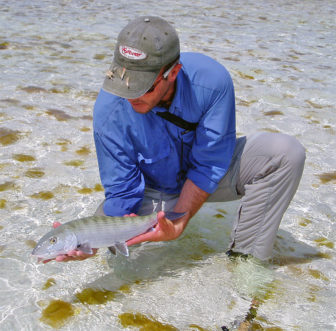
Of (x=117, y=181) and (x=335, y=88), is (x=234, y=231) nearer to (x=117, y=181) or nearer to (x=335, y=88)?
(x=117, y=181)

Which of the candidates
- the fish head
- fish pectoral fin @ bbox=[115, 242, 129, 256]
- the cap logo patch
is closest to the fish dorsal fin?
fish pectoral fin @ bbox=[115, 242, 129, 256]

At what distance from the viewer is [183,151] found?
295 centimetres

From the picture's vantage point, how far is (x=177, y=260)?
3191 millimetres

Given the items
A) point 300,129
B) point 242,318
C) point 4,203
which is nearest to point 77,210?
point 4,203

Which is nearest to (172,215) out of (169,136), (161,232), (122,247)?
(161,232)

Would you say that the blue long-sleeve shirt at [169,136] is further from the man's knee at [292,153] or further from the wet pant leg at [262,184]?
the man's knee at [292,153]

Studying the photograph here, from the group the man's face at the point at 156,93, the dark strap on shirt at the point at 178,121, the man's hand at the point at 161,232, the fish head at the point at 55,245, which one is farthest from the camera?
the dark strap on shirt at the point at 178,121

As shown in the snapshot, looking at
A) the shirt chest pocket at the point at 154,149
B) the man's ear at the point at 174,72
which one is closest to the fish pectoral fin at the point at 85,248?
the shirt chest pocket at the point at 154,149

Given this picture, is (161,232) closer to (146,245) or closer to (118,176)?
(118,176)

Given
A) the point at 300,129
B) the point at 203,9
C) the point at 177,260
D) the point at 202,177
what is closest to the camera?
the point at 202,177

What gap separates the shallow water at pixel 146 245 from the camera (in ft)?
8.85

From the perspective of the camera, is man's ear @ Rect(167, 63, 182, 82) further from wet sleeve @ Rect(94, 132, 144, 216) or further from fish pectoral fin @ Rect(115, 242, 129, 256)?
fish pectoral fin @ Rect(115, 242, 129, 256)

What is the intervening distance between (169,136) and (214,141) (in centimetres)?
29

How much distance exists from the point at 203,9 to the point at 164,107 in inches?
449
